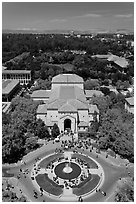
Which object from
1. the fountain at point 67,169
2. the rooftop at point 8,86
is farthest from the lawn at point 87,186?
the rooftop at point 8,86

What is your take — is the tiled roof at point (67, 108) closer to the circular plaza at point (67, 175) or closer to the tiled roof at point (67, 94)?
the tiled roof at point (67, 94)

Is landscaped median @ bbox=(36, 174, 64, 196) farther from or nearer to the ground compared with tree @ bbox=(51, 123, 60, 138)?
nearer to the ground

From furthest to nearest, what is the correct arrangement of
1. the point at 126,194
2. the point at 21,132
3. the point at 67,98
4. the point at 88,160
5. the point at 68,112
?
the point at 67,98, the point at 68,112, the point at 21,132, the point at 88,160, the point at 126,194

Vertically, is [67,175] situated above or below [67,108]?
below

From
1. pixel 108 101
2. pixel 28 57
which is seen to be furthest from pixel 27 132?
pixel 28 57

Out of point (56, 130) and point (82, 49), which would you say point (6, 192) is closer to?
point (56, 130)

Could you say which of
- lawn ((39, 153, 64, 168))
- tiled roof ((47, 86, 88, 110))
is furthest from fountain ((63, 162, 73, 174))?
tiled roof ((47, 86, 88, 110))

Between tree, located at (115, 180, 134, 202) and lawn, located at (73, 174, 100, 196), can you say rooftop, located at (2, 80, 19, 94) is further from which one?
tree, located at (115, 180, 134, 202)

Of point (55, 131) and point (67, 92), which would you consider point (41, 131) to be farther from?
point (67, 92)

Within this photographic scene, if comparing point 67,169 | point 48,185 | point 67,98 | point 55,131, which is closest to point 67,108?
point 55,131
